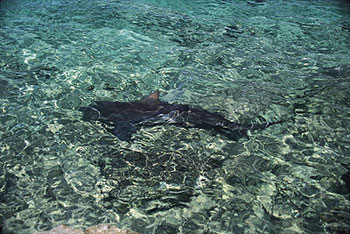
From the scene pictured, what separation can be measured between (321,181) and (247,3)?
9.08 meters

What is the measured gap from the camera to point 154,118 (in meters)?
4.80

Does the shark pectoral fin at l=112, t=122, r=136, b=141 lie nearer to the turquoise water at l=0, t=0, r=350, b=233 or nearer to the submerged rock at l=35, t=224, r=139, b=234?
the turquoise water at l=0, t=0, r=350, b=233

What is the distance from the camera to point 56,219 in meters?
3.27

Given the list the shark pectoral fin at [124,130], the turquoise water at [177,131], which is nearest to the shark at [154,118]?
the shark pectoral fin at [124,130]

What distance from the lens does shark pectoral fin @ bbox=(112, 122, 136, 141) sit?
177 inches

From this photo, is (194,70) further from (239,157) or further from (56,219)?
(56,219)

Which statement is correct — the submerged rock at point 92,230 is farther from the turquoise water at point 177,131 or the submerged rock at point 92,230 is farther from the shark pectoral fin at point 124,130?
the shark pectoral fin at point 124,130

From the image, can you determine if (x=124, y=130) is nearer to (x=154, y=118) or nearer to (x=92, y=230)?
(x=154, y=118)

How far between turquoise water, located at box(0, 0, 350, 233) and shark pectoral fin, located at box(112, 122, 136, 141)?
104 millimetres

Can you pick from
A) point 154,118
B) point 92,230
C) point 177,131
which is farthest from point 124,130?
point 92,230

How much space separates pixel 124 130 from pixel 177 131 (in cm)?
76

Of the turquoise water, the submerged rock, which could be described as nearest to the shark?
the turquoise water

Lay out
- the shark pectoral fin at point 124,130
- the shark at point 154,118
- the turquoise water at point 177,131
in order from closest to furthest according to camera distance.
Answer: the turquoise water at point 177,131, the shark pectoral fin at point 124,130, the shark at point 154,118

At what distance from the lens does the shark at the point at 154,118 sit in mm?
4648
